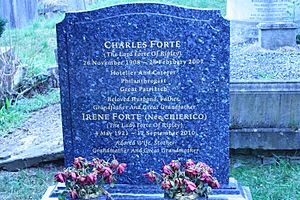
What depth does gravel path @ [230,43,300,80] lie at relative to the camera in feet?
20.9

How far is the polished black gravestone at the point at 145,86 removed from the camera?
3.40 metres

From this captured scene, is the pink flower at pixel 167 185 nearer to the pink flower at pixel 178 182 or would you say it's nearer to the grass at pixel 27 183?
the pink flower at pixel 178 182

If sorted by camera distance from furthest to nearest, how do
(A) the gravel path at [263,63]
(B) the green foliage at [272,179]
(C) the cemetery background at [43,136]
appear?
(A) the gravel path at [263,63] < (C) the cemetery background at [43,136] < (B) the green foliage at [272,179]

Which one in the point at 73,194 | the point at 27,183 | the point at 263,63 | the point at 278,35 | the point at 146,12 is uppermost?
the point at 146,12

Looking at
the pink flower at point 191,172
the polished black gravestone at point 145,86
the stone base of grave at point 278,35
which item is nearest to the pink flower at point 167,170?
the pink flower at point 191,172

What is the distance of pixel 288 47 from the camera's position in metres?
8.29

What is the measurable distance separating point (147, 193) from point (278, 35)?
5481 millimetres

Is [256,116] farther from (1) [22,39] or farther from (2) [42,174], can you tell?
(1) [22,39]

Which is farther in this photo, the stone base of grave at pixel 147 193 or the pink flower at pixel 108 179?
the stone base of grave at pixel 147 193

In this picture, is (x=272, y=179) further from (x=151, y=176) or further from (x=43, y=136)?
(x=43, y=136)

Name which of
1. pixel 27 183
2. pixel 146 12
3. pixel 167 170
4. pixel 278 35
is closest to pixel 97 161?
pixel 167 170

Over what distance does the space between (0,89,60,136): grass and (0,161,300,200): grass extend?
1.37 metres

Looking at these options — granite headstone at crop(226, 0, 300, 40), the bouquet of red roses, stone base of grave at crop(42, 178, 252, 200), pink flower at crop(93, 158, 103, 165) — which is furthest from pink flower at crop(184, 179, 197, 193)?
granite headstone at crop(226, 0, 300, 40)

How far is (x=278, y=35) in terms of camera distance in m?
8.29
